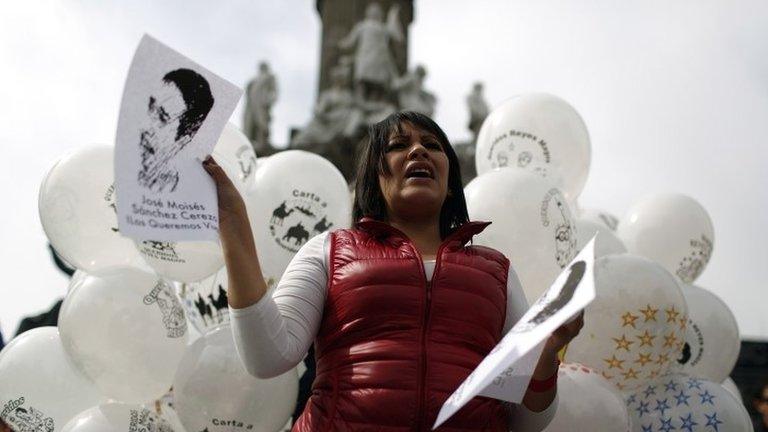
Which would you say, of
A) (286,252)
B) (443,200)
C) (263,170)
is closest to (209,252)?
(286,252)

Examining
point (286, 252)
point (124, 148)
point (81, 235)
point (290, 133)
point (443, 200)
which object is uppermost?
point (124, 148)

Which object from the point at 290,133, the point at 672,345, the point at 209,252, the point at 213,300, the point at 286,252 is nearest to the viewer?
the point at 672,345

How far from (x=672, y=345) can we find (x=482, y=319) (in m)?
1.25

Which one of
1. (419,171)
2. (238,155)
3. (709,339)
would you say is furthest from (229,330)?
(709,339)

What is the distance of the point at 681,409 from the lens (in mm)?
2574

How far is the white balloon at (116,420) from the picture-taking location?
2531 millimetres

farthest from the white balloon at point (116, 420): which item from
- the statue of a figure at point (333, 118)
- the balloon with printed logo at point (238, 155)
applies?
the statue of a figure at point (333, 118)

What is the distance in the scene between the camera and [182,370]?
256 centimetres

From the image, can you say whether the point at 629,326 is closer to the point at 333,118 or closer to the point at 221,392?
the point at 221,392

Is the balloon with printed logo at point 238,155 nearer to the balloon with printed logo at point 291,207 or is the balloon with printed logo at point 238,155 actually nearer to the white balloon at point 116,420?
the balloon with printed logo at point 291,207

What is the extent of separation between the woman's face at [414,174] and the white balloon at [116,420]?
140 cm

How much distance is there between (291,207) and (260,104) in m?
11.8

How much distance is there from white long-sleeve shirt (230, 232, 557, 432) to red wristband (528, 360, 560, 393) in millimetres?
73

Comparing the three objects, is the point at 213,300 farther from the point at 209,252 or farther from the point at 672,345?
the point at 672,345
